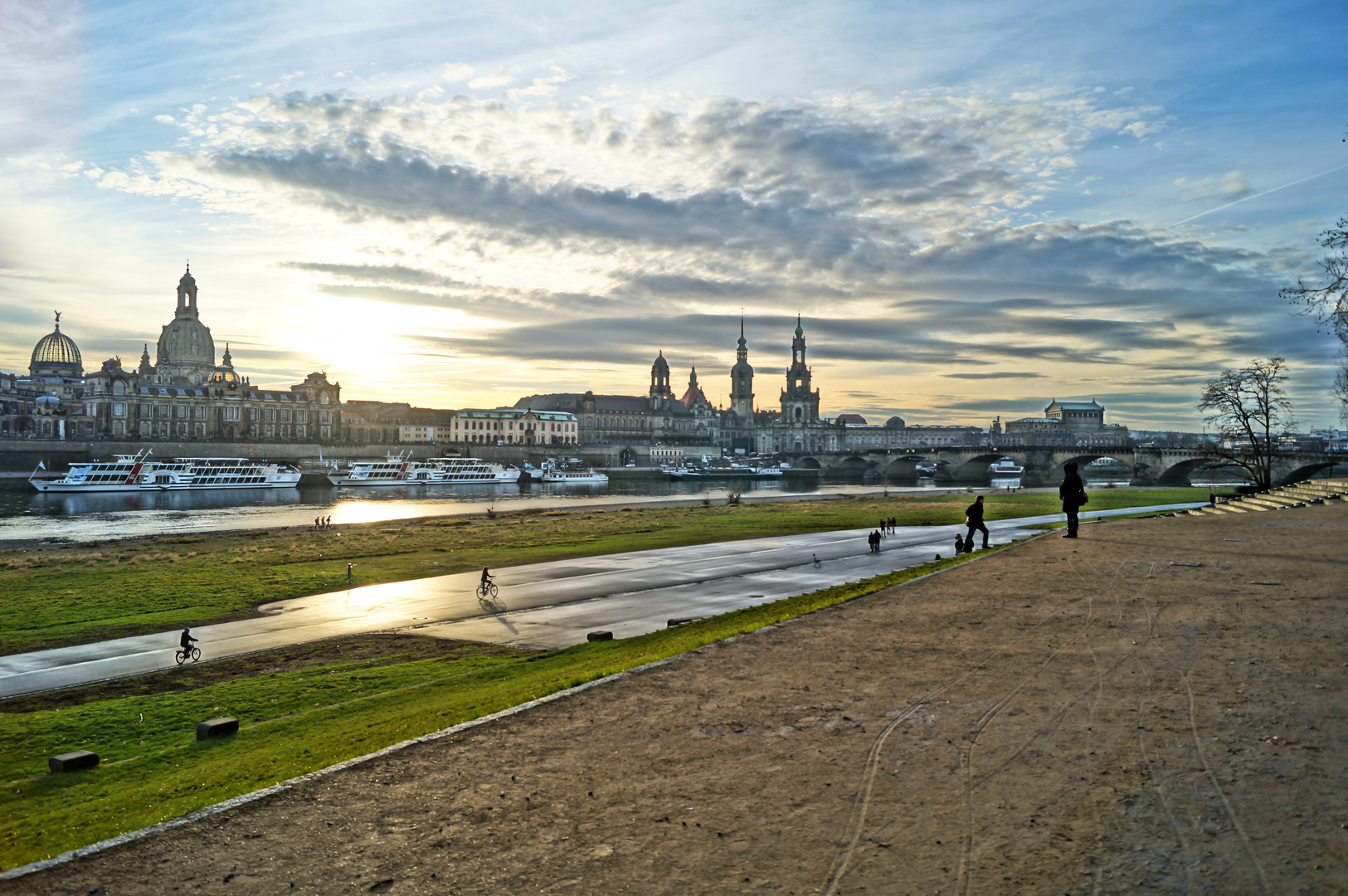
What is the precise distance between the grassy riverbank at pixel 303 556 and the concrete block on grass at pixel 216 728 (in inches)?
462

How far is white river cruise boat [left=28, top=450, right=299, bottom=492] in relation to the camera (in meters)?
98.6

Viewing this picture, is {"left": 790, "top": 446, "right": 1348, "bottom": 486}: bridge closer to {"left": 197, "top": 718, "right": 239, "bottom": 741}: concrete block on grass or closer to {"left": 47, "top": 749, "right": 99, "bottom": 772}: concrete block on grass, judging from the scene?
{"left": 197, "top": 718, "right": 239, "bottom": 741}: concrete block on grass

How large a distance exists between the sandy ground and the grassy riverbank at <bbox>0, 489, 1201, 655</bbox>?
18.1 metres

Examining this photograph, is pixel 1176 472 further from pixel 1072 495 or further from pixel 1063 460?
pixel 1072 495

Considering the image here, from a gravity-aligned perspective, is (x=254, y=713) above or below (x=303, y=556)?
above

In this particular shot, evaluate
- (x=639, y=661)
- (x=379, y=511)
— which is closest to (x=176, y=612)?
(x=639, y=661)

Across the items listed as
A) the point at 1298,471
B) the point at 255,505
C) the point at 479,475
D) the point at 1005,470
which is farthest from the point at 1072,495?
the point at 1005,470

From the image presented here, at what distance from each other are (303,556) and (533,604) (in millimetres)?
19864

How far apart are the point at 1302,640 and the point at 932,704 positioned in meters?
5.85

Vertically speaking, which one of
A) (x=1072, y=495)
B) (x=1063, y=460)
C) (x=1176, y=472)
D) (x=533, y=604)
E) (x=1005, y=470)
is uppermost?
(x=1063, y=460)

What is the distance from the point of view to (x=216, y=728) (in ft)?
39.4

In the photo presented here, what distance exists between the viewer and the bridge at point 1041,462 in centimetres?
8419

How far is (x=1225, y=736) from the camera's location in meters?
7.62

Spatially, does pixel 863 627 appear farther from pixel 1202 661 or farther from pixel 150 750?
pixel 150 750
